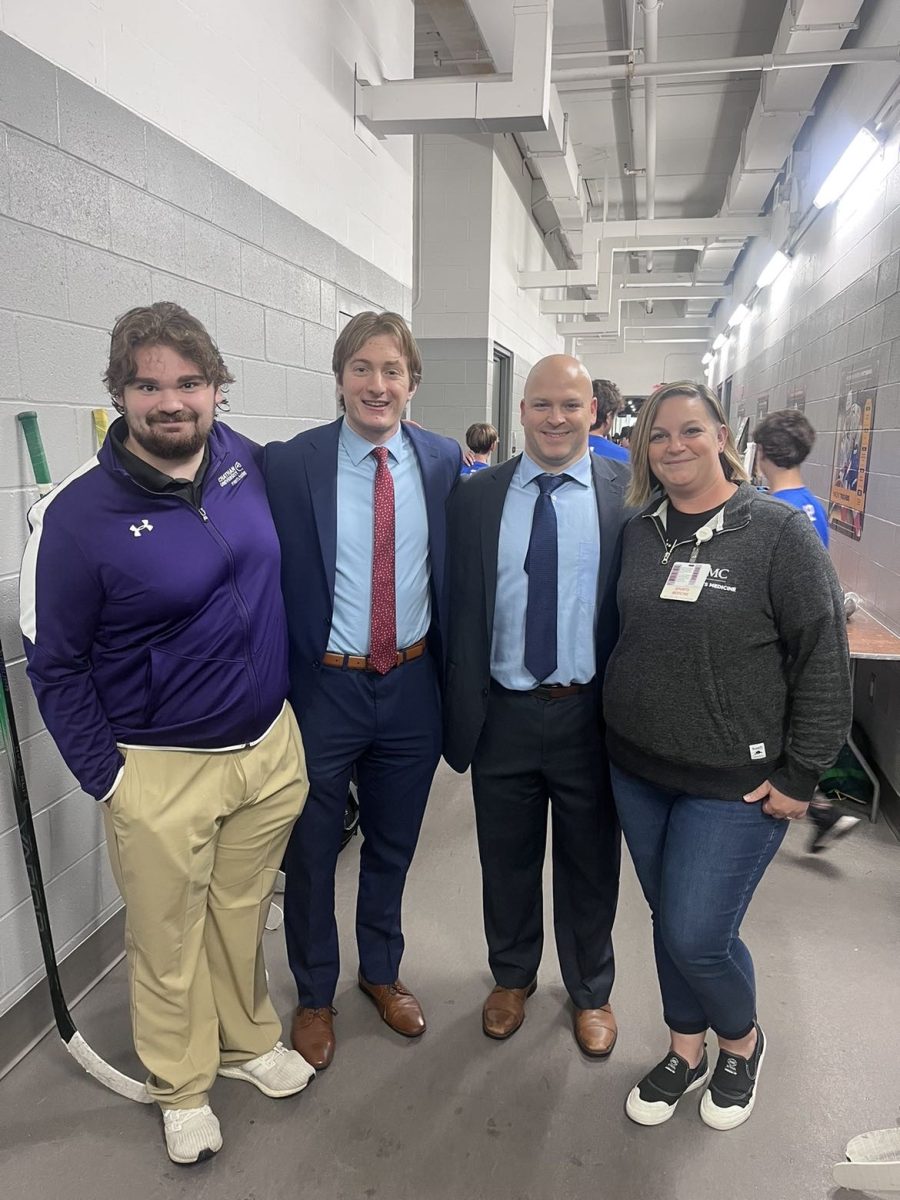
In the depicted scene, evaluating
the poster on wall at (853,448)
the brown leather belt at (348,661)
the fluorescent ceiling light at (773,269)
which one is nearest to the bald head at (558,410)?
the brown leather belt at (348,661)

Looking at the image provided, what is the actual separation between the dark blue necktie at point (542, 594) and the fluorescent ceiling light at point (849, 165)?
3.46 meters

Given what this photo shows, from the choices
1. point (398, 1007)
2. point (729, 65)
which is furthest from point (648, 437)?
Result: point (729, 65)

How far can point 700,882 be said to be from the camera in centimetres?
158

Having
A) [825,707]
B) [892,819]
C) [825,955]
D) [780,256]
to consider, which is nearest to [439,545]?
[825,707]

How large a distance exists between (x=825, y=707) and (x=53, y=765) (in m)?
1.85

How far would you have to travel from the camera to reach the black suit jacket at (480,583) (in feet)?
5.95

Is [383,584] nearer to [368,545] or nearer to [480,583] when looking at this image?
[368,545]

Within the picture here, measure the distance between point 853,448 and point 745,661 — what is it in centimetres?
341

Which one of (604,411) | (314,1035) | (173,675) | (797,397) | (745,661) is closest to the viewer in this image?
(745,661)

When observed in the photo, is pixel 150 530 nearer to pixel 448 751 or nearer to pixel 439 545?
pixel 439 545

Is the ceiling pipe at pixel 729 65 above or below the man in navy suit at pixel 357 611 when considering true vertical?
above

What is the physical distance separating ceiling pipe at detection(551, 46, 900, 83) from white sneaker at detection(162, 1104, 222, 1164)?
4966 mm

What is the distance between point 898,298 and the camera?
141 inches

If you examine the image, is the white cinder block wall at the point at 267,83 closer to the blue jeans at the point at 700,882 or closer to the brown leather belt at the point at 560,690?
the brown leather belt at the point at 560,690
